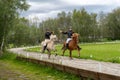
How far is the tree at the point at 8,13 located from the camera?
42.9m

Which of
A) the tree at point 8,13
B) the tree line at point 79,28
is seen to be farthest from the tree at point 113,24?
the tree at point 8,13

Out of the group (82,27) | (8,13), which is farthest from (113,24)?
(8,13)

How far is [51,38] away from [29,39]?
8112 centimetres

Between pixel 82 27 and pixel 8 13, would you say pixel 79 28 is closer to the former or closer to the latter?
pixel 82 27

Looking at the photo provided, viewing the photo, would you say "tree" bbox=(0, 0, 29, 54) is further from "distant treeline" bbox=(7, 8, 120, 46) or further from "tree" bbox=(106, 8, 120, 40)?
"tree" bbox=(106, 8, 120, 40)

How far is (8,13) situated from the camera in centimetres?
4353

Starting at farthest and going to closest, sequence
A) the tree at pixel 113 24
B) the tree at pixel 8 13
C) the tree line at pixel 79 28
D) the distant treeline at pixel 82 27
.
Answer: the tree at pixel 113 24
the distant treeline at pixel 82 27
the tree line at pixel 79 28
the tree at pixel 8 13

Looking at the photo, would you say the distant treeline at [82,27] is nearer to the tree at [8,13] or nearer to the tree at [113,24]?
the tree at [113,24]

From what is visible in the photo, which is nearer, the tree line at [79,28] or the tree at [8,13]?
the tree at [8,13]

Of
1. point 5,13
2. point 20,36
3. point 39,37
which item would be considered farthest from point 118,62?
point 39,37

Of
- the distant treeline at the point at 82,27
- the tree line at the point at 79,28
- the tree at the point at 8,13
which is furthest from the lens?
the distant treeline at the point at 82,27

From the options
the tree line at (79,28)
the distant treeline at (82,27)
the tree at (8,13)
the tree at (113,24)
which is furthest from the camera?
the tree at (113,24)

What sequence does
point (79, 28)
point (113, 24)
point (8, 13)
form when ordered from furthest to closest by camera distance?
point (113, 24) → point (79, 28) → point (8, 13)

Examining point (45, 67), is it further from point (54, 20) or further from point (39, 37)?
point (54, 20)
